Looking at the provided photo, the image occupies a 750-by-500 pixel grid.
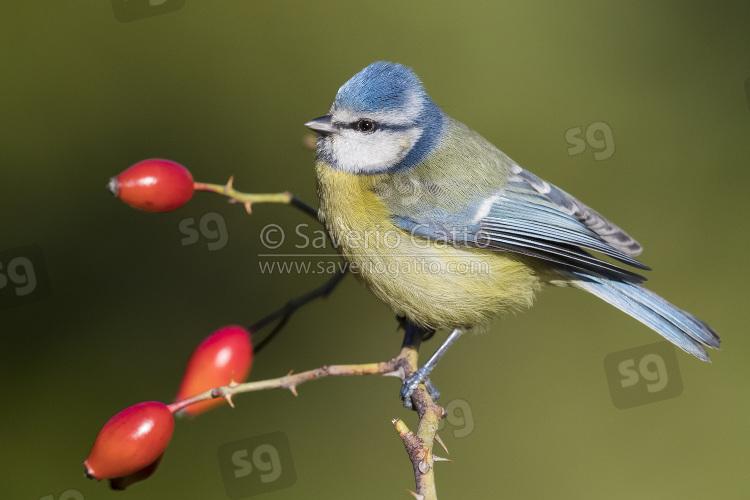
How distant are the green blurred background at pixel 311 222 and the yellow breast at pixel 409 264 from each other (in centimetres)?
58

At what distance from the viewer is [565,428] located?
87.0 inches

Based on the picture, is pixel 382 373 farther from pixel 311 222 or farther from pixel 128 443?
pixel 311 222

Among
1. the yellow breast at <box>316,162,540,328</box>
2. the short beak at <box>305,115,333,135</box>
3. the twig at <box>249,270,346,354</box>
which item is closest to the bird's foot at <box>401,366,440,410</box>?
the yellow breast at <box>316,162,540,328</box>

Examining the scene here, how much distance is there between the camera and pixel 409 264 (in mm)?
1570

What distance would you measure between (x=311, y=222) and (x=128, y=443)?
1.36m

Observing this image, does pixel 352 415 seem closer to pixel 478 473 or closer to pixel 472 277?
pixel 478 473

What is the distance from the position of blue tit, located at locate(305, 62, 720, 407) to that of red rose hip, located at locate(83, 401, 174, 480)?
595mm

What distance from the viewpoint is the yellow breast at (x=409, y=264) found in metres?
1.57

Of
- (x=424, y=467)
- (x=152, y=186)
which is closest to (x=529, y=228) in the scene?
(x=424, y=467)

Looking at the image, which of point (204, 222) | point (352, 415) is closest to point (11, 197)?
point (204, 222)

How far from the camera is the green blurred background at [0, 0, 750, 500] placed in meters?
2.14

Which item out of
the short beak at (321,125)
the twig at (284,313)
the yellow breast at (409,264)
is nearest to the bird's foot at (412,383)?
the yellow breast at (409,264)

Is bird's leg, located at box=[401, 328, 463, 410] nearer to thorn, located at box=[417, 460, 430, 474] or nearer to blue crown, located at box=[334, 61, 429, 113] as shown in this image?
thorn, located at box=[417, 460, 430, 474]

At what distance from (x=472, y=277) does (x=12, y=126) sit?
1.67 meters
